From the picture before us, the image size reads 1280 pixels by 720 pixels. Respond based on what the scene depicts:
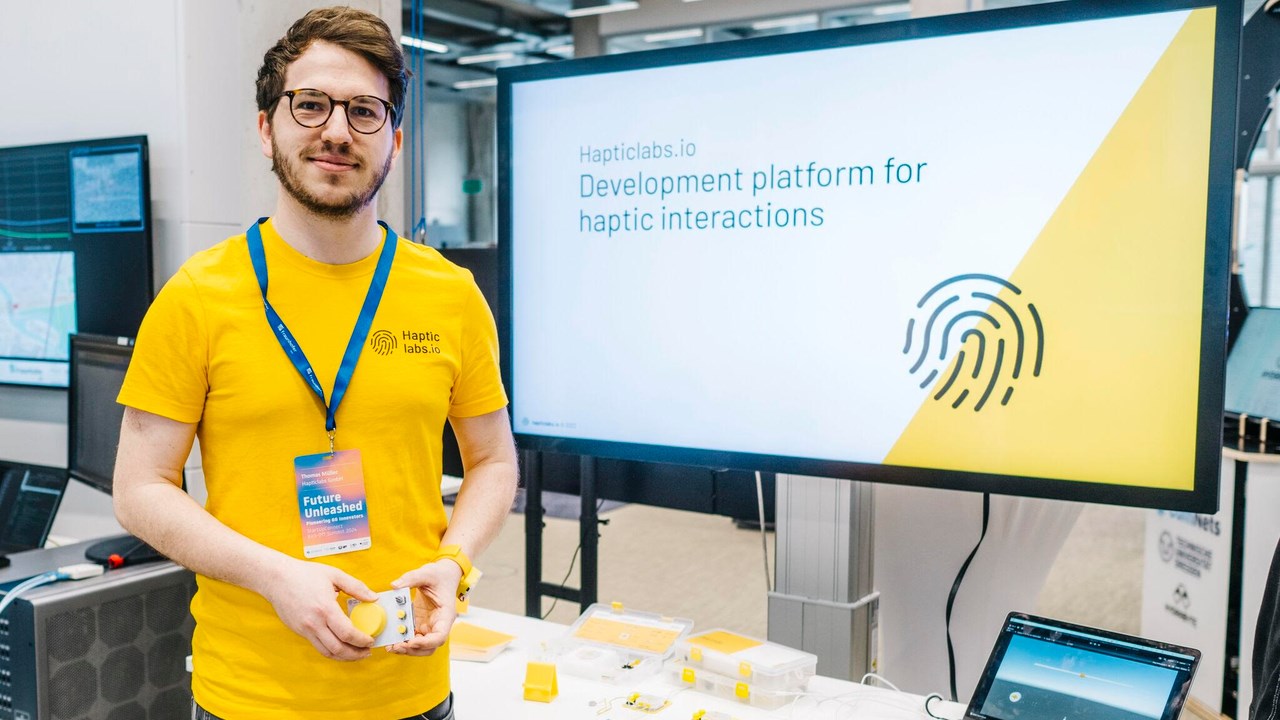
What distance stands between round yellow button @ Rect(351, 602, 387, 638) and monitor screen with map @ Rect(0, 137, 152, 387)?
1548 millimetres

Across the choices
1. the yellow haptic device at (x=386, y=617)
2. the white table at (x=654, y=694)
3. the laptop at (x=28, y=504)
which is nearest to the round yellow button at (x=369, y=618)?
the yellow haptic device at (x=386, y=617)

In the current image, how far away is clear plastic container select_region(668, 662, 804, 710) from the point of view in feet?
4.95

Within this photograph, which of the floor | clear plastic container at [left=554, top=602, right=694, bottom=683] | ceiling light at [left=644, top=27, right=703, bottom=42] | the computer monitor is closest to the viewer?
clear plastic container at [left=554, top=602, right=694, bottom=683]

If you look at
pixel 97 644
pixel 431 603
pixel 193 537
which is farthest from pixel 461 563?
pixel 97 644

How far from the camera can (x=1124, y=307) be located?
143cm

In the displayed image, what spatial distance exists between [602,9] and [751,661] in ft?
24.7

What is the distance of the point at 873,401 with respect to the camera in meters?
1.60

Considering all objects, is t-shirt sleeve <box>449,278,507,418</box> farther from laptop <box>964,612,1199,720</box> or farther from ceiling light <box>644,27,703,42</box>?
ceiling light <box>644,27,703,42</box>

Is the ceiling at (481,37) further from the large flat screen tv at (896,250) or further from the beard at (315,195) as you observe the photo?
the beard at (315,195)

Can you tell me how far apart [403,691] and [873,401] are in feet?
2.90

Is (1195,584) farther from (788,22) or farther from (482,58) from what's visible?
(482,58)

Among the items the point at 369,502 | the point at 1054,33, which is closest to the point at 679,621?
the point at 369,502

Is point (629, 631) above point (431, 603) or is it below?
below

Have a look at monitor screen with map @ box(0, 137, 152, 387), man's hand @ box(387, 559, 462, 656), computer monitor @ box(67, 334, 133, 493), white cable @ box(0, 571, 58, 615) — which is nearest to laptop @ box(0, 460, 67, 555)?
computer monitor @ box(67, 334, 133, 493)
